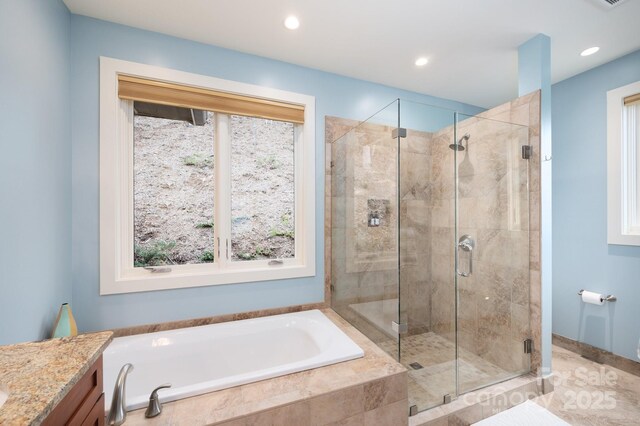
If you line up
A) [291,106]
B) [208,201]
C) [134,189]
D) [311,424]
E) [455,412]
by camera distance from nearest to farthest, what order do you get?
[311,424] → [455,412] → [134,189] → [208,201] → [291,106]

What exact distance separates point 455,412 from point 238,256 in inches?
71.8

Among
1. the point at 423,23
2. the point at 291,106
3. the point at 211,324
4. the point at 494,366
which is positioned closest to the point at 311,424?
the point at 211,324

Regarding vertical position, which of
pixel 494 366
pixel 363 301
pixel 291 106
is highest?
pixel 291 106

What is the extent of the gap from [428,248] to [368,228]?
473 millimetres

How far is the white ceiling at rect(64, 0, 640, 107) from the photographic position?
67.1 inches

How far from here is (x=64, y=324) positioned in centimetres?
154

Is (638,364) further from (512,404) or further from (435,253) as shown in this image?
(435,253)

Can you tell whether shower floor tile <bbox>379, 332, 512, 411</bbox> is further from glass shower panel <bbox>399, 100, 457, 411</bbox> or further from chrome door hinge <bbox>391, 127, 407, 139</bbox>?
chrome door hinge <bbox>391, 127, 407, 139</bbox>

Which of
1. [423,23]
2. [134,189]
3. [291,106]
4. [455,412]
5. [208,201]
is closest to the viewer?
[455,412]

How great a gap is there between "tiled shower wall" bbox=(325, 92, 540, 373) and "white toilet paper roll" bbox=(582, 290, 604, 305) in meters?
0.81

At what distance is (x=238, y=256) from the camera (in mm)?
2291

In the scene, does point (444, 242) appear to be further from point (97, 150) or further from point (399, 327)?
point (97, 150)

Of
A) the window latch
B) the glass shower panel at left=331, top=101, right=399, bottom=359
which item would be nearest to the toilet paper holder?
the glass shower panel at left=331, top=101, right=399, bottom=359

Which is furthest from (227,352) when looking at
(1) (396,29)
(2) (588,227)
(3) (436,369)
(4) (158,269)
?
(2) (588,227)
